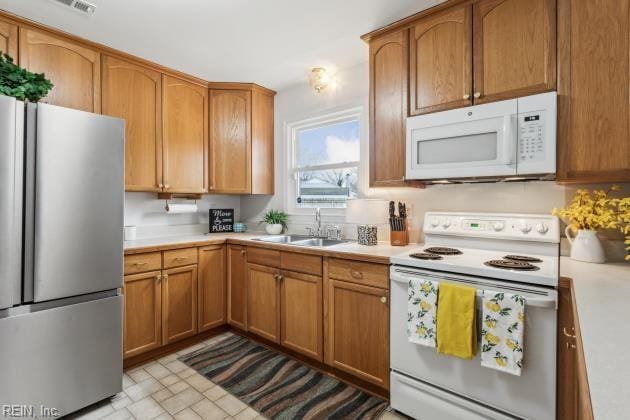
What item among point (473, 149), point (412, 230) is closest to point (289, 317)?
point (412, 230)

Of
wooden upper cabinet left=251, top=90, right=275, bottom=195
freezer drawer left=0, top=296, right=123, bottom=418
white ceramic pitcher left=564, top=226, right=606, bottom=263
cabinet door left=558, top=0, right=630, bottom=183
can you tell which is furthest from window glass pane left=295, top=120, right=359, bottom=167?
freezer drawer left=0, top=296, right=123, bottom=418

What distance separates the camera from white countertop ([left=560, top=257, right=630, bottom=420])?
51 centimetres

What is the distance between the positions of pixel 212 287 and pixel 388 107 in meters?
2.11

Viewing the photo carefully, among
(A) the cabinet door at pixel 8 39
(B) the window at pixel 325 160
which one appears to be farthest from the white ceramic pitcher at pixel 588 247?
(A) the cabinet door at pixel 8 39

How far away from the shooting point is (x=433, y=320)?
1623mm

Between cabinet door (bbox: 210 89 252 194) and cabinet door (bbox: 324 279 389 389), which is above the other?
cabinet door (bbox: 210 89 252 194)

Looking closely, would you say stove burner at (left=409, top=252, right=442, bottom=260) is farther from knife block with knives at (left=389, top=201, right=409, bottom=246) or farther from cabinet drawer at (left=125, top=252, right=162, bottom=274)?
cabinet drawer at (left=125, top=252, right=162, bottom=274)

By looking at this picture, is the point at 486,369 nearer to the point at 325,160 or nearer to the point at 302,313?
the point at 302,313

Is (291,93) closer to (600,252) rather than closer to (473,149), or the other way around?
(473,149)

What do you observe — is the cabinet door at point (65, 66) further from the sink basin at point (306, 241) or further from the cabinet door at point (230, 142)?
the sink basin at point (306, 241)

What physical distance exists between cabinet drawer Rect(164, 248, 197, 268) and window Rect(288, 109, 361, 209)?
1.13 metres

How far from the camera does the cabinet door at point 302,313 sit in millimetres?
2246

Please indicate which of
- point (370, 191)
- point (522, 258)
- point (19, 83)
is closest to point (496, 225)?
point (522, 258)

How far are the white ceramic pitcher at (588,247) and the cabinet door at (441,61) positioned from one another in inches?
37.2
